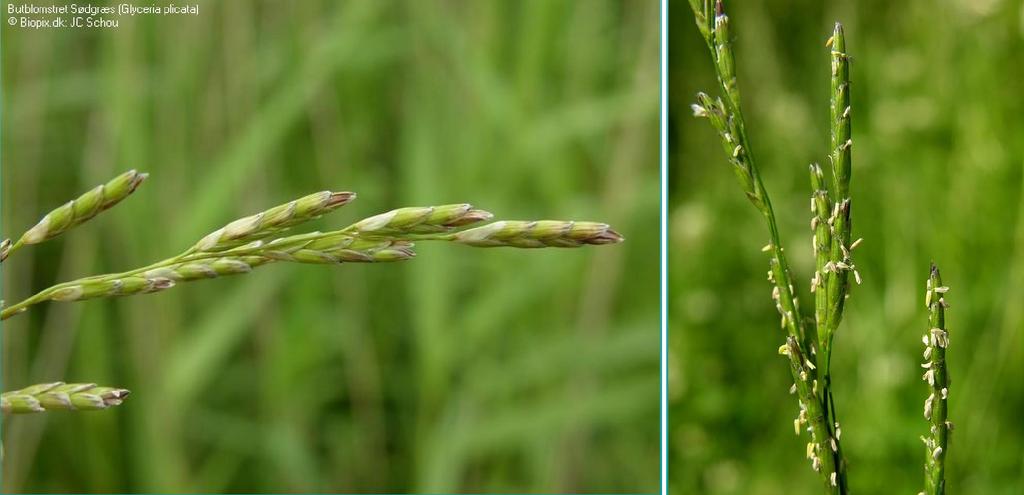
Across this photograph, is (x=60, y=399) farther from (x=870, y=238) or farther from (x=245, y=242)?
(x=870, y=238)

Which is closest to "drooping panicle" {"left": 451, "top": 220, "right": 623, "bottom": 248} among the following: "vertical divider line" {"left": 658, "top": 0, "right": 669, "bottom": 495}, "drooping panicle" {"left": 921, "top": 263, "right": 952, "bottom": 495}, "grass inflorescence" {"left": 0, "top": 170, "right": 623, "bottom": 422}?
"grass inflorescence" {"left": 0, "top": 170, "right": 623, "bottom": 422}

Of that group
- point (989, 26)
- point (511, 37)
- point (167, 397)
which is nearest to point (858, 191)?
point (989, 26)

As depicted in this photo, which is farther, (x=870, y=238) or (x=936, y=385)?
(x=870, y=238)

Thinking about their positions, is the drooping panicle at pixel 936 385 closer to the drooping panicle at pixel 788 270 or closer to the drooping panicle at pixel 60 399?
the drooping panicle at pixel 788 270

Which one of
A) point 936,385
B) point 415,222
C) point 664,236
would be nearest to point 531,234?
point 415,222

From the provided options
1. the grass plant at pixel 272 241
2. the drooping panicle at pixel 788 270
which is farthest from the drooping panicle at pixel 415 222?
the drooping panicle at pixel 788 270
